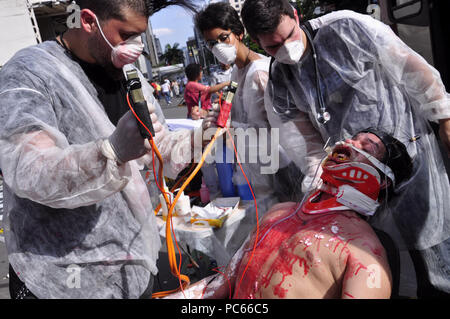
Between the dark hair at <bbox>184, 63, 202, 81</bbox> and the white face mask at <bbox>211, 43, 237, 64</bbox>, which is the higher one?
the white face mask at <bbox>211, 43, 237, 64</bbox>

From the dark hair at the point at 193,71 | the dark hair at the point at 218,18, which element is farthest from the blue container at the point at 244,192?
the dark hair at the point at 193,71

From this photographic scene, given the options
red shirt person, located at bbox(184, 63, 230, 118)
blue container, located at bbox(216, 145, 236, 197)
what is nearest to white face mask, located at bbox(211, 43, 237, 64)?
blue container, located at bbox(216, 145, 236, 197)

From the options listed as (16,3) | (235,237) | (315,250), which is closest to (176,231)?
(235,237)

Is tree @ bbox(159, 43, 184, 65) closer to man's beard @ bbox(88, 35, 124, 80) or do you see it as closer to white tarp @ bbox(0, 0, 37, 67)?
Answer: white tarp @ bbox(0, 0, 37, 67)

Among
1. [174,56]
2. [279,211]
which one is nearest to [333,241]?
[279,211]

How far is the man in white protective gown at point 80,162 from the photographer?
96 cm

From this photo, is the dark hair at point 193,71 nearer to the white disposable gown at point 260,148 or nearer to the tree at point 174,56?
the white disposable gown at point 260,148

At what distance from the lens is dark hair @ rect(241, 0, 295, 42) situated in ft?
5.98

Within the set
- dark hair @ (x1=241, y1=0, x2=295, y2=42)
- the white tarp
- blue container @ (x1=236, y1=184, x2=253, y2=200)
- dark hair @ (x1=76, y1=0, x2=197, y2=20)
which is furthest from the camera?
the white tarp

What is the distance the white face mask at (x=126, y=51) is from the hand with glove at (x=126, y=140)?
46 cm

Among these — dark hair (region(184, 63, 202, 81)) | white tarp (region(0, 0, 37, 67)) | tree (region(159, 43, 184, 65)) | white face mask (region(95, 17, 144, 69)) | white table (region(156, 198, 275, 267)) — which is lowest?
tree (region(159, 43, 184, 65))

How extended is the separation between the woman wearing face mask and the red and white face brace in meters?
0.37
